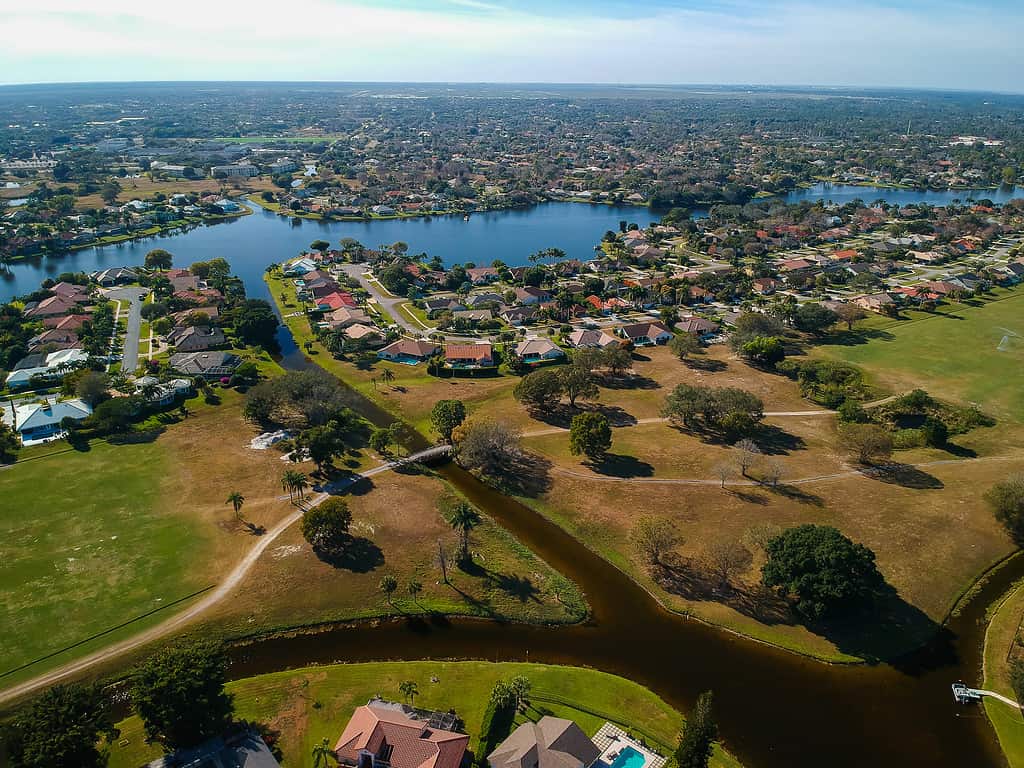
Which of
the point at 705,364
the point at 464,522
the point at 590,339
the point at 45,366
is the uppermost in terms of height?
the point at 590,339

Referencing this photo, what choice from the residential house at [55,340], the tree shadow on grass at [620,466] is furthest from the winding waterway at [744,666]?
the residential house at [55,340]

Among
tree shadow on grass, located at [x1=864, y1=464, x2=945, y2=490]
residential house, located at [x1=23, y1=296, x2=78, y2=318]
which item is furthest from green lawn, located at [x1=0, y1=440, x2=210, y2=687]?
tree shadow on grass, located at [x1=864, y1=464, x2=945, y2=490]

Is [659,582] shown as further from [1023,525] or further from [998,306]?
[998,306]

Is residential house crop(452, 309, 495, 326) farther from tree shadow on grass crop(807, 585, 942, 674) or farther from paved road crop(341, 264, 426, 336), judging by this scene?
tree shadow on grass crop(807, 585, 942, 674)

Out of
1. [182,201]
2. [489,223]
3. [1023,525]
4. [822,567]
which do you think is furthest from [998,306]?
[182,201]

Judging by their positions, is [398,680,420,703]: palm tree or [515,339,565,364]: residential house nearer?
[398,680,420,703]: palm tree

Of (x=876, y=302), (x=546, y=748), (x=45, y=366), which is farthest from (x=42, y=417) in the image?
(x=876, y=302)

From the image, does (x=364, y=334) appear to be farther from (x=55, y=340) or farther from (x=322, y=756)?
(x=322, y=756)
